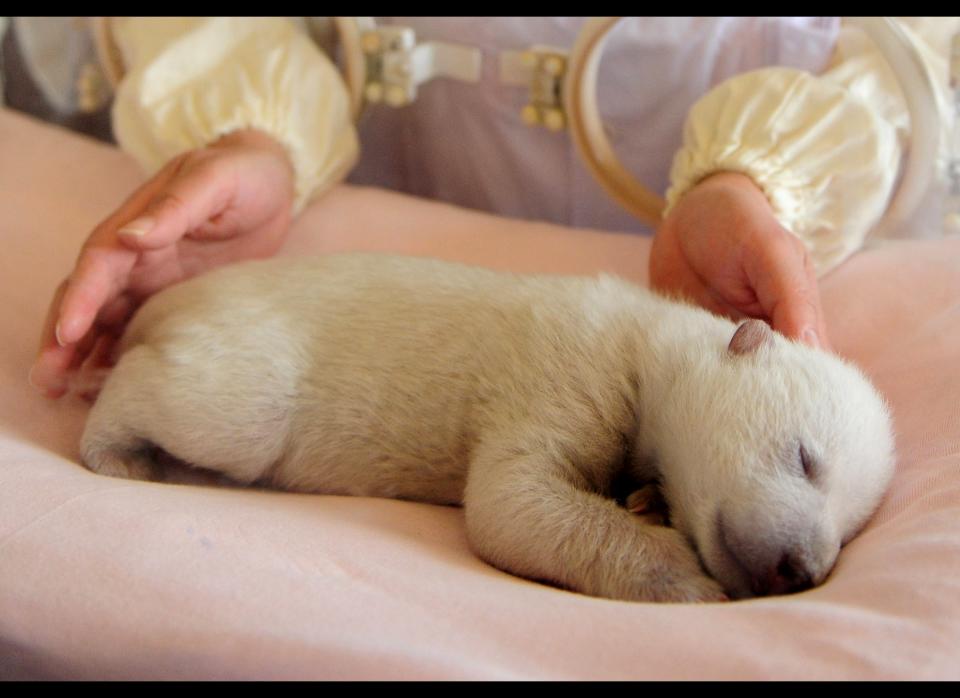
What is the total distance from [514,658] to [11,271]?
1.40 meters

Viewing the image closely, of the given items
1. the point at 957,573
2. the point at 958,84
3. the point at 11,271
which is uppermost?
the point at 958,84

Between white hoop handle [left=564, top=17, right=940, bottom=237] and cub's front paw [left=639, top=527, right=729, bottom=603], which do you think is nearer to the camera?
cub's front paw [left=639, top=527, right=729, bottom=603]

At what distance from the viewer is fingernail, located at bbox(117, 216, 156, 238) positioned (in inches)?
62.7

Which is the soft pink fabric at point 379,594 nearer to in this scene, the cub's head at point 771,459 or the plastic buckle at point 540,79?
the cub's head at point 771,459

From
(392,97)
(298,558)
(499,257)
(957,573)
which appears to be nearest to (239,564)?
(298,558)

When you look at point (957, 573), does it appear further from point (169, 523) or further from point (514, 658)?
point (169, 523)

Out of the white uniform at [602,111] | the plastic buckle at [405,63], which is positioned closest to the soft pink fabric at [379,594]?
the white uniform at [602,111]

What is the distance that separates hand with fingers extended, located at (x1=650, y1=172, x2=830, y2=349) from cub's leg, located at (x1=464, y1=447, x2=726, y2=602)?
0.43 metres

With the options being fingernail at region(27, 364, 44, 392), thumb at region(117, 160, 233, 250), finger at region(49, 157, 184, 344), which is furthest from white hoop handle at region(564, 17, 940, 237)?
fingernail at region(27, 364, 44, 392)

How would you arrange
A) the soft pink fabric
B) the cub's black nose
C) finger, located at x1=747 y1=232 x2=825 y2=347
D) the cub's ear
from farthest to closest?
finger, located at x1=747 y1=232 x2=825 y2=347, the cub's ear, the cub's black nose, the soft pink fabric

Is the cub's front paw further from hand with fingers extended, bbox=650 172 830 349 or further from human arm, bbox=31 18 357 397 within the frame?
human arm, bbox=31 18 357 397

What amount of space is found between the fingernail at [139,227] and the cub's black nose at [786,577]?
1069 millimetres

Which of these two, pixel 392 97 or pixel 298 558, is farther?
pixel 392 97

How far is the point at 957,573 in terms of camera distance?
1.01 meters
